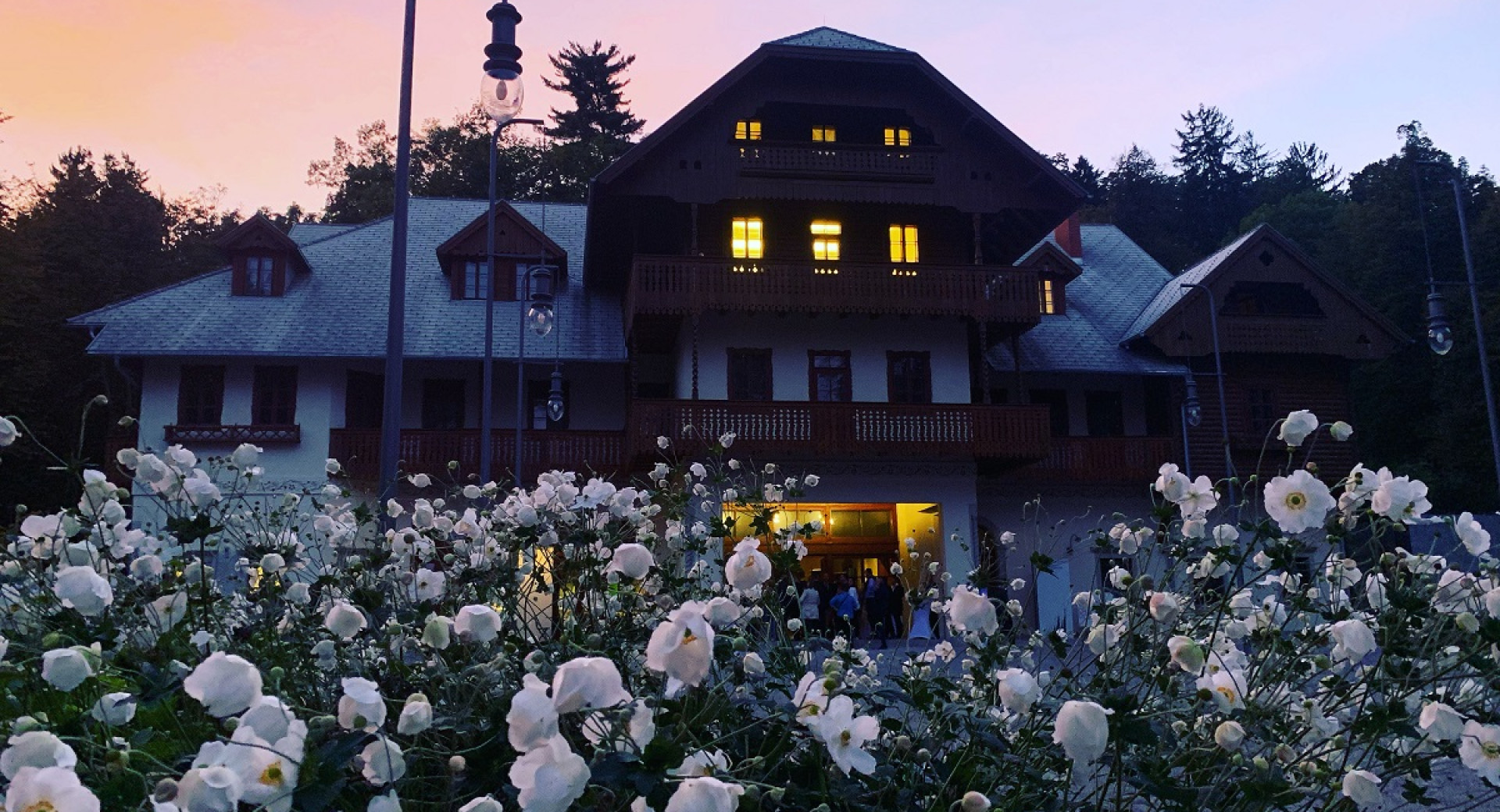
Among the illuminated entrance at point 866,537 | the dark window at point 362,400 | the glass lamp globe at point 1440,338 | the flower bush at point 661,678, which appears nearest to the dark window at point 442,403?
the dark window at point 362,400

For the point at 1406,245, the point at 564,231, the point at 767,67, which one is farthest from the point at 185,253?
the point at 1406,245

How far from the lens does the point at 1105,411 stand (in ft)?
91.7

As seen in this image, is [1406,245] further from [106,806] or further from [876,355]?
[106,806]

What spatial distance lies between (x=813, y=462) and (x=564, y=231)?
12.2m

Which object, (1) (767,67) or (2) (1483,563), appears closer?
(2) (1483,563)

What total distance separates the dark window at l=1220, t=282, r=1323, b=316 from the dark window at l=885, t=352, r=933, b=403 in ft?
31.2

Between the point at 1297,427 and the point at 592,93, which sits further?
the point at 592,93

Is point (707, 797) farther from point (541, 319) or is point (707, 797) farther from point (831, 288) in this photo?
point (831, 288)

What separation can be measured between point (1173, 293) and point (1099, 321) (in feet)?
6.71

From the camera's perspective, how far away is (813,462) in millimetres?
23234

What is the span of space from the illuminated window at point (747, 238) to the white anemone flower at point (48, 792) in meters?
23.4

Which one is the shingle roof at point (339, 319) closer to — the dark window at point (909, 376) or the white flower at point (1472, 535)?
the dark window at point (909, 376)

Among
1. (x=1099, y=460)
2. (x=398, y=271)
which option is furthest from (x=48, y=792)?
(x=1099, y=460)

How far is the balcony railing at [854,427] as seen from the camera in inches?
872
